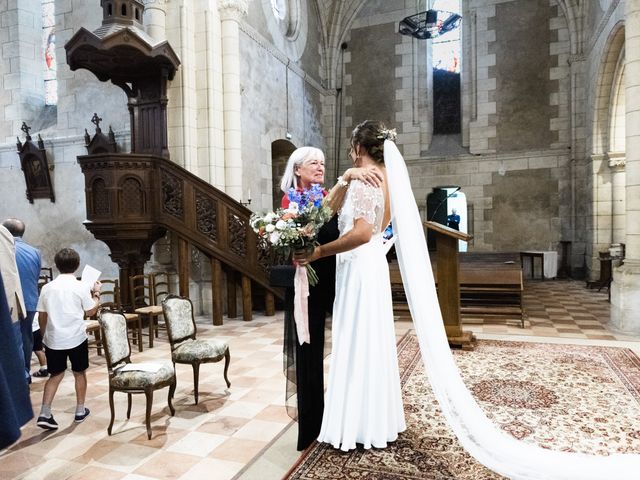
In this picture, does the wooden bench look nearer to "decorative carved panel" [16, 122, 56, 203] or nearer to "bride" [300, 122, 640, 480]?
"bride" [300, 122, 640, 480]

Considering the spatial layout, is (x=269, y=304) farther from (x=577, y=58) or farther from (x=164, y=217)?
(x=577, y=58)

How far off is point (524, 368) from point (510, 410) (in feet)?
4.00

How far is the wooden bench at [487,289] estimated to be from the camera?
22.9 ft

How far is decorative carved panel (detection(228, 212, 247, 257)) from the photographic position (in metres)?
7.39

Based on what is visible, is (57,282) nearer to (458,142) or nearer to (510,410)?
(510,410)

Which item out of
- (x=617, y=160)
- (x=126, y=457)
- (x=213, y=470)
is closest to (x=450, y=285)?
(x=213, y=470)

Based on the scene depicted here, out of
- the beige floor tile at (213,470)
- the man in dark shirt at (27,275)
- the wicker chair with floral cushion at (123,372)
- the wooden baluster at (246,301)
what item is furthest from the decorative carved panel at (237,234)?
the beige floor tile at (213,470)

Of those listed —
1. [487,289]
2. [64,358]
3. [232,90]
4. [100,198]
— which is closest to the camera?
[64,358]

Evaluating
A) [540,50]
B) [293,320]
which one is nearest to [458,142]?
[540,50]

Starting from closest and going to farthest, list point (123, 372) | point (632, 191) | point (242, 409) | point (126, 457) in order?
point (126, 457) < point (123, 372) < point (242, 409) < point (632, 191)

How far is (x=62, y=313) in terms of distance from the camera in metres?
3.52

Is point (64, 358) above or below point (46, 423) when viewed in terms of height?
above

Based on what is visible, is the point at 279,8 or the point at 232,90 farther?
the point at 279,8

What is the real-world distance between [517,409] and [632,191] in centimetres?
409
